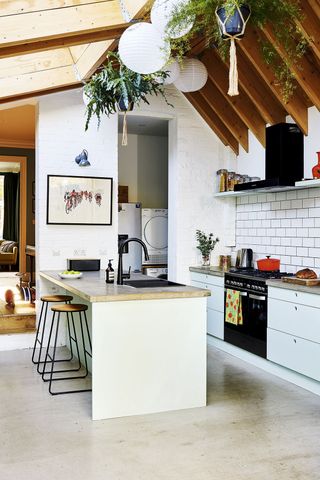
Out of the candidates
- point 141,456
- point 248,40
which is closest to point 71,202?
point 248,40

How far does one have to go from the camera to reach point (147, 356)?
3945 millimetres

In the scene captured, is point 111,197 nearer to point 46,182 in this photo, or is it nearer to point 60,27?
point 46,182

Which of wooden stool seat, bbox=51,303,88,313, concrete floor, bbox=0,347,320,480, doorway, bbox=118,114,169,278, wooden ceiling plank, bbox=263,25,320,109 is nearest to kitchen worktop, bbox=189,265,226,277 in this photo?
doorway, bbox=118,114,169,278

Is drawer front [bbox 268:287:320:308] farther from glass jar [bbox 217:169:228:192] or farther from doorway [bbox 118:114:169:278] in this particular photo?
doorway [bbox 118:114:169:278]

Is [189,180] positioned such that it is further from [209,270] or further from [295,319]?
[295,319]

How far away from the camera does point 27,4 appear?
147 inches

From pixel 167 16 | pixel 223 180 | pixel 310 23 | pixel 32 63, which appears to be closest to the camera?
pixel 167 16

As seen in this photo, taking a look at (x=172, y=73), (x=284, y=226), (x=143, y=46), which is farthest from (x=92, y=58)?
(x=284, y=226)

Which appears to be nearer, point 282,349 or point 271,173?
point 282,349

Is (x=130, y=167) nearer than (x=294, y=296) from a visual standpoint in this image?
No

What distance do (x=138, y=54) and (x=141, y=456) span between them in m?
2.62

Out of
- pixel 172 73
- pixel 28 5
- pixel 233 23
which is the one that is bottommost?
pixel 233 23

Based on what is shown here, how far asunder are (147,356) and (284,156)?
2605mm

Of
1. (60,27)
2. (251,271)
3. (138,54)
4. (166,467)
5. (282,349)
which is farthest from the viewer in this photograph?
(251,271)
